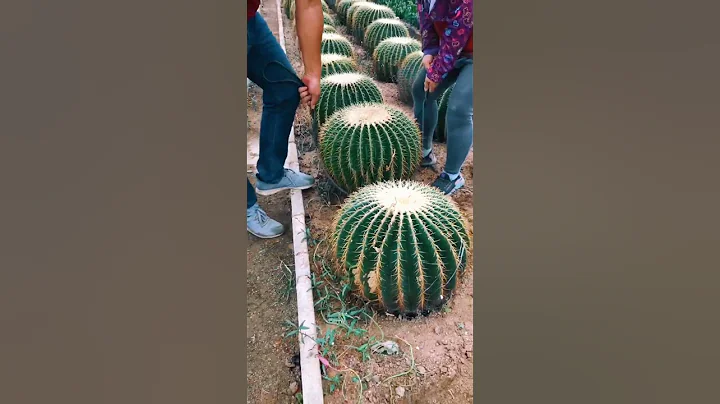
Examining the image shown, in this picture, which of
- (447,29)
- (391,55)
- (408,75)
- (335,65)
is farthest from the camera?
(391,55)

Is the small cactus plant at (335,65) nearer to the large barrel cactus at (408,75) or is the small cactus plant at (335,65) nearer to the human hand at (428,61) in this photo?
the large barrel cactus at (408,75)

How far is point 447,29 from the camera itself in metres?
1.71

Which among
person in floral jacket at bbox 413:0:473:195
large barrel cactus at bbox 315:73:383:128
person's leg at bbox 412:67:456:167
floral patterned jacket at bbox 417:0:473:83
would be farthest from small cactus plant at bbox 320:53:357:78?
floral patterned jacket at bbox 417:0:473:83

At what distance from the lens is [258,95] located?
150 cm

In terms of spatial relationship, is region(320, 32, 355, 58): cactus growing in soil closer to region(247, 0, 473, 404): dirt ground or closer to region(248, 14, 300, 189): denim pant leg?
region(247, 0, 473, 404): dirt ground

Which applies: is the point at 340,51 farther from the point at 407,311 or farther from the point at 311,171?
the point at 407,311

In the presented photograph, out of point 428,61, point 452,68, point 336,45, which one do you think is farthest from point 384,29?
point 452,68

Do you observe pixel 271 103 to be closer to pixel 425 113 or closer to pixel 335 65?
pixel 425 113

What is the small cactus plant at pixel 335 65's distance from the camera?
2.61m

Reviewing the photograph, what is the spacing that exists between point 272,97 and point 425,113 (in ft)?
2.96

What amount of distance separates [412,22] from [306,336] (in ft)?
7.62

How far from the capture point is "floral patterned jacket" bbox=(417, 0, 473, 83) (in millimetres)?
1651

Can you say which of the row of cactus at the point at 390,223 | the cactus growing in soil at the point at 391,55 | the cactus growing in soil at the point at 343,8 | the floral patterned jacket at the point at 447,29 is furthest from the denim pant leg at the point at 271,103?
the cactus growing in soil at the point at 343,8

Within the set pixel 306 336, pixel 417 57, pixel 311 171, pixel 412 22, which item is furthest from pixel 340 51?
pixel 306 336
